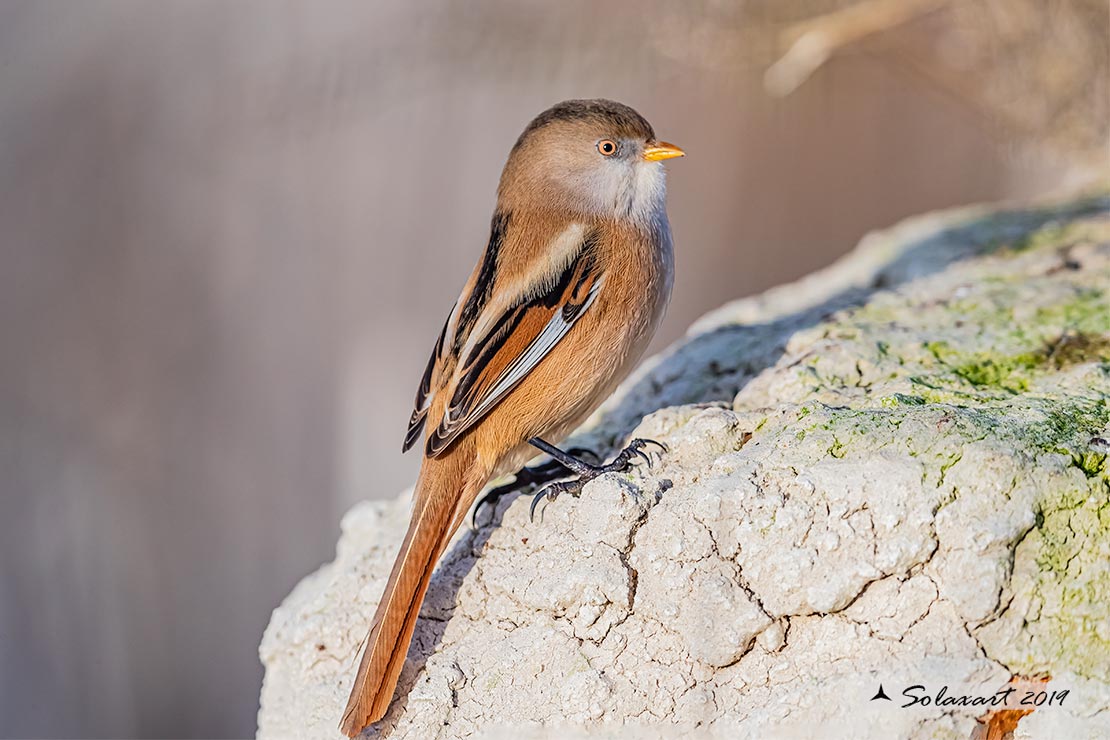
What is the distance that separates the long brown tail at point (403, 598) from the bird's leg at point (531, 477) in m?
0.17

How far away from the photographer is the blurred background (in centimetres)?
577

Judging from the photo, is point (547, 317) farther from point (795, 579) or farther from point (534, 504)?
point (795, 579)

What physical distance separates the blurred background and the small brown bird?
2.16 metres

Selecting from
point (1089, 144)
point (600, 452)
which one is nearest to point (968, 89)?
point (1089, 144)

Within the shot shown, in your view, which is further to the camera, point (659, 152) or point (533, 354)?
point (659, 152)

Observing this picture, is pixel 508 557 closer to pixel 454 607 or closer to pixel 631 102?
pixel 454 607

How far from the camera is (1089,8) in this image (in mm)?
4613

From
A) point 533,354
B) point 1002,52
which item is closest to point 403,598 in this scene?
point 533,354

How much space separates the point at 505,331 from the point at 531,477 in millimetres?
417

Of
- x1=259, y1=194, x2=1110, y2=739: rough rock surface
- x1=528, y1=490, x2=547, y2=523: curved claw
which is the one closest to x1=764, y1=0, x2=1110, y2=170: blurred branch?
x1=259, y1=194, x2=1110, y2=739: rough rock surface

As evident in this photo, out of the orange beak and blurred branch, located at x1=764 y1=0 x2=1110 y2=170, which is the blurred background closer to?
blurred branch, located at x1=764 y1=0 x2=1110 y2=170

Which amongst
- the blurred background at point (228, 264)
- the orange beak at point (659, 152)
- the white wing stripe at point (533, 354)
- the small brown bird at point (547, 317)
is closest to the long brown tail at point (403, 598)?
the small brown bird at point (547, 317)

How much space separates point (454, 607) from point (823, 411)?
0.97 metres

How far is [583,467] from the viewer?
113 inches
